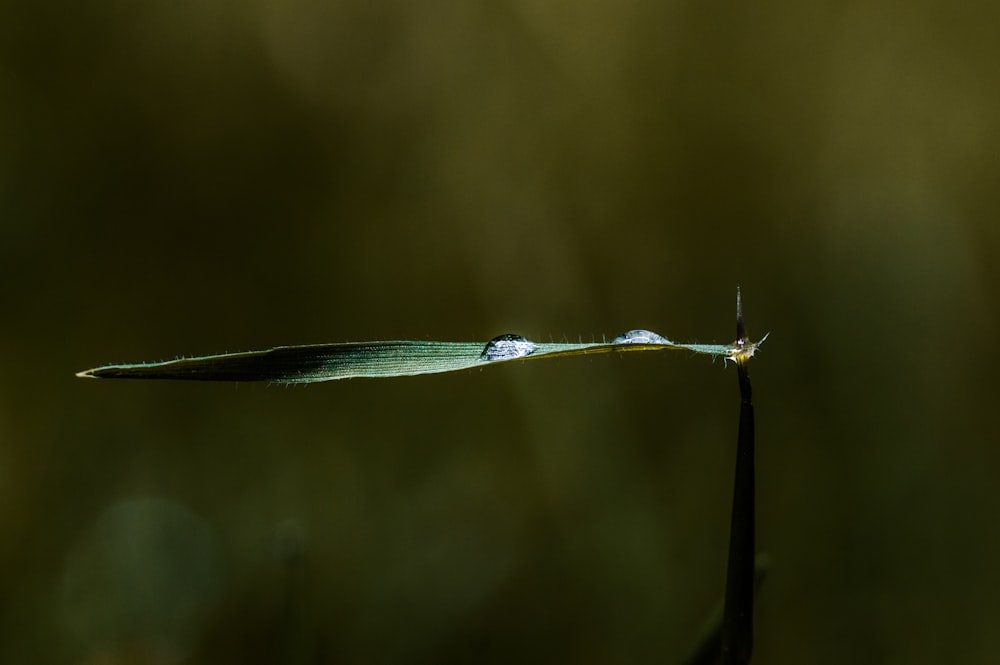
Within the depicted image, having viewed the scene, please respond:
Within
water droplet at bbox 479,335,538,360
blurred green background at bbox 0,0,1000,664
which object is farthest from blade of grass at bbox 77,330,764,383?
blurred green background at bbox 0,0,1000,664

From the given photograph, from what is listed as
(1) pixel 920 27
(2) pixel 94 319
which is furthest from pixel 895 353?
(2) pixel 94 319

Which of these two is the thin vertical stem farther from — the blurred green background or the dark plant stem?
the blurred green background

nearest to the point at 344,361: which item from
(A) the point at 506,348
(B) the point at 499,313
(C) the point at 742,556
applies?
(A) the point at 506,348

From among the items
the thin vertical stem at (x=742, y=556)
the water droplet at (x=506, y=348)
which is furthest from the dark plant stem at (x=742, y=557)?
the water droplet at (x=506, y=348)

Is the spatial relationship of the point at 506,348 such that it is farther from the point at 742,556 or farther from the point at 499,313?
the point at 499,313

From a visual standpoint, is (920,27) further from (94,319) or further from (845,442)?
(94,319)

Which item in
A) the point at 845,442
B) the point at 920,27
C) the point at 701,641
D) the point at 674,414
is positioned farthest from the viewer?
the point at 920,27
